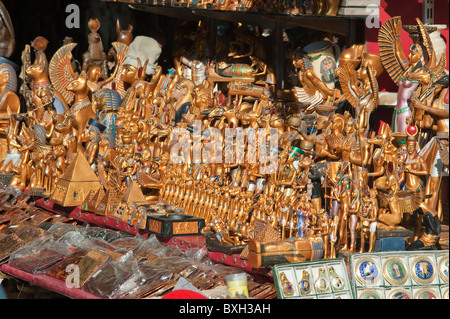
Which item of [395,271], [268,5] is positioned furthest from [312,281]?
[268,5]

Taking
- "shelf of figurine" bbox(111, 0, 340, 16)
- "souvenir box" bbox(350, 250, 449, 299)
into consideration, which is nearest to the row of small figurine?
"shelf of figurine" bbox(111, 0, 340, 16)

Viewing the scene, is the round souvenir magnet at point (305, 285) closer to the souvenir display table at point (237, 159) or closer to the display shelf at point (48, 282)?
the souvenir display table at point (237, 159)

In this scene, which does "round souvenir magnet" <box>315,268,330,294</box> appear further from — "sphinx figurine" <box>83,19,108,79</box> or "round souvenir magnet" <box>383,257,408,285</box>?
"sphinx figurine" <box>83,19,108,79</box>

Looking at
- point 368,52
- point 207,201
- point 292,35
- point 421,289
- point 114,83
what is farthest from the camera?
point 114,83

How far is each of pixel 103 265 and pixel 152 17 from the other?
4669 mm

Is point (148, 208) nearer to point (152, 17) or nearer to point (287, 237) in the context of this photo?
point (287, 237)

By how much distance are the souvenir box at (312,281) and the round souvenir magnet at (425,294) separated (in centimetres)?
40

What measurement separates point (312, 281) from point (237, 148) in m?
2.51

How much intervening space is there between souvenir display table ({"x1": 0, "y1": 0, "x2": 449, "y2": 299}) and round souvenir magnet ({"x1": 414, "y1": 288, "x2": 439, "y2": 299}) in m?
0.02

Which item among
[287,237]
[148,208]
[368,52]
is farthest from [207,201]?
[368,52]

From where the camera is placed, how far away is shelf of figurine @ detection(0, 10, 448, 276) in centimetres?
755

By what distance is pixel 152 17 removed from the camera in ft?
37.8

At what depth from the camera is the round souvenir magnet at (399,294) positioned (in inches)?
259

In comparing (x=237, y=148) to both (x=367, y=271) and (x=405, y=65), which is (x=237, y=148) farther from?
(x=367, y=271)
